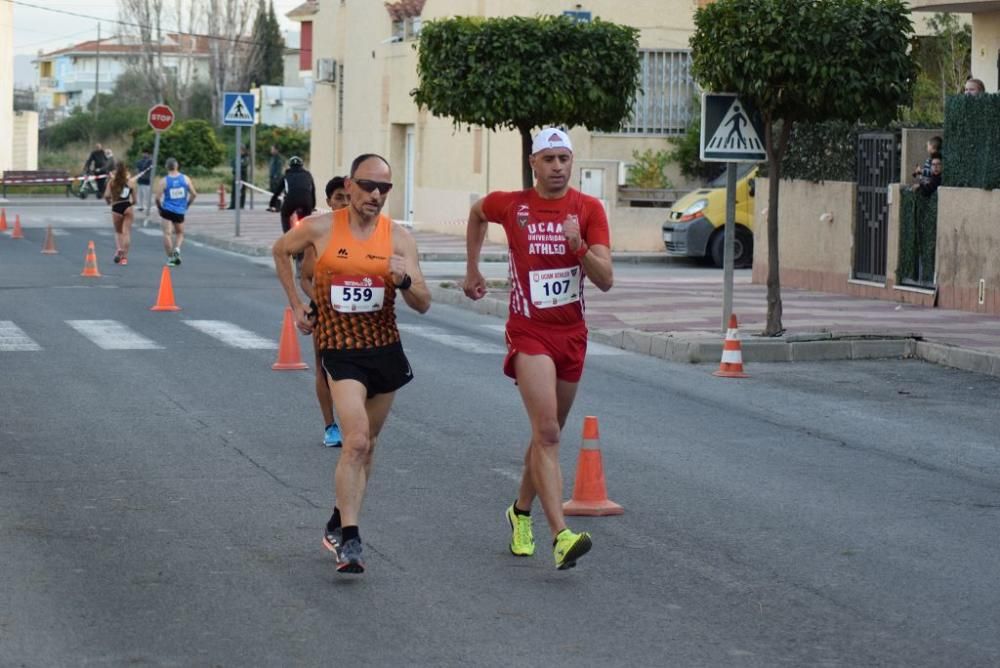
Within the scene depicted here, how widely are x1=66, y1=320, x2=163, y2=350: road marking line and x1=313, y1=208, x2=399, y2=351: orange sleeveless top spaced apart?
9.46 metres

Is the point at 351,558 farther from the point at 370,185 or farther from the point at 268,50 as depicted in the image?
the point at 268,50

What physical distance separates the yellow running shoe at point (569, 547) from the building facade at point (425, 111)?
24177mm

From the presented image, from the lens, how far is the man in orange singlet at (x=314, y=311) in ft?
29.0

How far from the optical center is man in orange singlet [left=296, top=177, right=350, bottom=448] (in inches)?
348

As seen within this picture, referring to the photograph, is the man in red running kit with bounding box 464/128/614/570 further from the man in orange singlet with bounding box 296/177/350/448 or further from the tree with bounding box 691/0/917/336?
the tree with bounding box 691/0/917/336

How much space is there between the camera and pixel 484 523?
29.7 feet

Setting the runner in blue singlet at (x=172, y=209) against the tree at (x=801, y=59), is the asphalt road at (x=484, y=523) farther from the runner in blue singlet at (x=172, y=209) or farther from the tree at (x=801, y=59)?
the runner in blue singlet at (x=172, y=209)

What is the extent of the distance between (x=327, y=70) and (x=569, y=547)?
46.1m

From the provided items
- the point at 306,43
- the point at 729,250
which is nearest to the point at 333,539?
the point at 729,250

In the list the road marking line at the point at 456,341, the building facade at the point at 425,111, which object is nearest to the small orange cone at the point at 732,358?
the road marking line at the point at 456,341

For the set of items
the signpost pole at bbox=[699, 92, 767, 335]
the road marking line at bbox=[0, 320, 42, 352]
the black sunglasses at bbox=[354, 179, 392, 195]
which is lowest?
the road marking line at bbox=[0, 320, 42, 352]

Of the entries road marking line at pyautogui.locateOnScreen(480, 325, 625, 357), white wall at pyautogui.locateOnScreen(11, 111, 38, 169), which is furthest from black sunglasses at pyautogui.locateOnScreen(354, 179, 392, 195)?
white wall at pyautogui.locateOnScreen(11, 111, 38, 169)

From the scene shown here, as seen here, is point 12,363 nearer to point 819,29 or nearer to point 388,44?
point 819,29

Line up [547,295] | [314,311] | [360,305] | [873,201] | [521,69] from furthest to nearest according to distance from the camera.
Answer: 1. [873,201]
2. [521,69]
3. [314,311]
4. [547,295]
5. [360,305]
